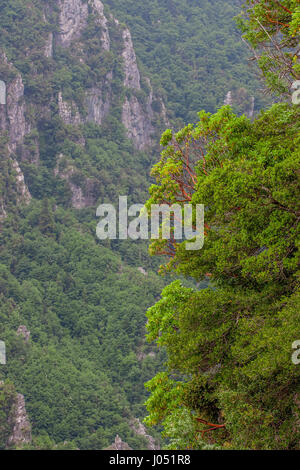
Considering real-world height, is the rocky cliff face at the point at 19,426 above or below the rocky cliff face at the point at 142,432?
above

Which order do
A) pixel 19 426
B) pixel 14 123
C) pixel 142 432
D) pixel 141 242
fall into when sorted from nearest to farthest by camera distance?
pixel 19 426 < pixel 142 432 < pixel 14 123 < pixel 141 242

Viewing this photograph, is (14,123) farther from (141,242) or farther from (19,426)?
(19,426)

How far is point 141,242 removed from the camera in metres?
86.6

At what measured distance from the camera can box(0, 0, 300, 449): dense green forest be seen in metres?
8.48

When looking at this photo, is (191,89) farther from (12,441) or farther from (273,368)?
(273,368)

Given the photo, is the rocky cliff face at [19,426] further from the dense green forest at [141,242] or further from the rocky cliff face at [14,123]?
the rocky cliff face at [14,123]

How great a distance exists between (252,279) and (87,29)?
98.7 m

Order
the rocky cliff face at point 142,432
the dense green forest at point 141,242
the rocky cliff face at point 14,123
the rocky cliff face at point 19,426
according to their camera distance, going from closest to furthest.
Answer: the dense green forest at point 141,242
the rocky cliff face at point 19,426
the rocky cliff face at point 142,432
the rocky cliff face at point 14,123

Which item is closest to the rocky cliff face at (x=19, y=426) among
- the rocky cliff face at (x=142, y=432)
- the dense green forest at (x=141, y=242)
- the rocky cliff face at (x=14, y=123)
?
the dense green forest at (x=141, y=242)

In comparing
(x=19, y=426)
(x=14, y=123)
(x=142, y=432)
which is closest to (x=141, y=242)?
(x=14, y=123)

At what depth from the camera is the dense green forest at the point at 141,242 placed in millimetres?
8484

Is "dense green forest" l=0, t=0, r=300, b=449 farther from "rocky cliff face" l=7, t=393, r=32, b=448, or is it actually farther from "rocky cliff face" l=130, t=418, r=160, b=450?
"rocky cliff face" l=7, t=393, r=32, b=448

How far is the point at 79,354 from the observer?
67.6 metres

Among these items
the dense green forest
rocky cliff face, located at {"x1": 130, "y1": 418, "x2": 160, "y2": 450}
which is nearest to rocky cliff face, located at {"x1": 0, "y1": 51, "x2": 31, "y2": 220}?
the dense green forest
